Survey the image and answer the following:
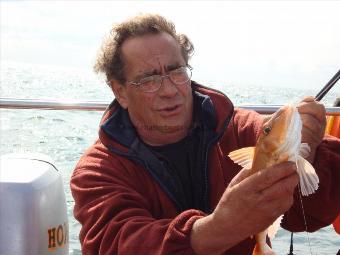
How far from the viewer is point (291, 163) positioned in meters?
1.65

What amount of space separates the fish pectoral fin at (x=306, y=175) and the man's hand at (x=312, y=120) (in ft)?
1.23

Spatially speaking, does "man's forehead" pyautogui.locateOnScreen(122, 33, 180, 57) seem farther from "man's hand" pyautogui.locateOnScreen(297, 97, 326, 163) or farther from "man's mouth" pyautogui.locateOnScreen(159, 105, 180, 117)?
"man's hand" pyautogui.locateOnScreen(297, 97, 326, 163)

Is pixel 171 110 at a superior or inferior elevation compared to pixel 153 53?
inferior

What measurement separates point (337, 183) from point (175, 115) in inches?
33.7

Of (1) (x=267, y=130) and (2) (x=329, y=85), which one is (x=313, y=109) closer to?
(1) (x=267, y=130)

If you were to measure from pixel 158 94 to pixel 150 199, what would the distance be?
21.6 inches

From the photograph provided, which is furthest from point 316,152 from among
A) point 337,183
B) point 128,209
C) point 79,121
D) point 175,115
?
point 79,121

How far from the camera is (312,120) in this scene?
2227mm

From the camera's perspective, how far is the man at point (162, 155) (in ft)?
7.02

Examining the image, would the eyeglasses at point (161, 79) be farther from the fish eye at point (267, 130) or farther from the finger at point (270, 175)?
the finger at point (270, 175)

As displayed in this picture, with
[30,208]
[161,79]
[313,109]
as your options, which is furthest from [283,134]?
[30,208]

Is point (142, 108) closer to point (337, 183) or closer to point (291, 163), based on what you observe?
point (337, 183)

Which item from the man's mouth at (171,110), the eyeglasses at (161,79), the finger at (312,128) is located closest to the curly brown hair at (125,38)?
the eyeglasses at (161,79)

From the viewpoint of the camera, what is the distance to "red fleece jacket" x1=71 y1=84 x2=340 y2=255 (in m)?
2.00
